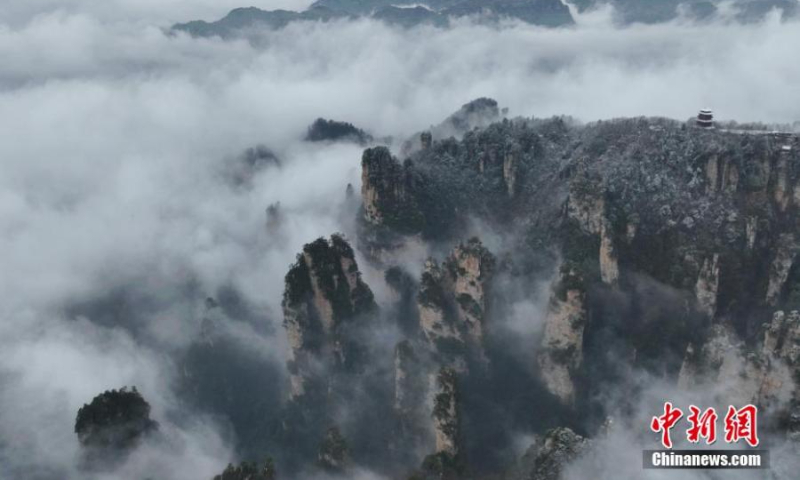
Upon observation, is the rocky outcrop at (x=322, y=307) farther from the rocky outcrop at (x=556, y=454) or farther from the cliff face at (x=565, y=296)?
the rocky outcrop at (x=556, y=454)

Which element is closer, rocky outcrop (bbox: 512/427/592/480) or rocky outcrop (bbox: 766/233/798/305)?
rocky outcrop (bbox: 512/427/592/480)

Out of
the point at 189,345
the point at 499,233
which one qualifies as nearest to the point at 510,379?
the point at 499,233

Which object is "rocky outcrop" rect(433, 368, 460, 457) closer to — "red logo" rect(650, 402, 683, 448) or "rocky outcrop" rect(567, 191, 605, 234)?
"red logo" rect(650, 402, 683, 448)

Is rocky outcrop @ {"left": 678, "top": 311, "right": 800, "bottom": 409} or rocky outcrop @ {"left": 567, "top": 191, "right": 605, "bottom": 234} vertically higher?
rocky outcrop @ {"left": 567, "top": 191, "right": 605, "bottom": 234}

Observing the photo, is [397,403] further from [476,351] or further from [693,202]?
[693,202]

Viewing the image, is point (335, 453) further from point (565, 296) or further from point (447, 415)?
point (565, 296)

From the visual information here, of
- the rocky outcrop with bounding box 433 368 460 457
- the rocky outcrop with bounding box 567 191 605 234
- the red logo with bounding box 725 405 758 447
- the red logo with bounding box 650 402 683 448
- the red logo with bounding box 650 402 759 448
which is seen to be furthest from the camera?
the rocky outcrop with bounding box 567 191 605 234

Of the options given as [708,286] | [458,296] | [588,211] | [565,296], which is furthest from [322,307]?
[708,286]

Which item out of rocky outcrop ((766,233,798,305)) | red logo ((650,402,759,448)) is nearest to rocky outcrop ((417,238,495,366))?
red logo ((650,402,759,448))
